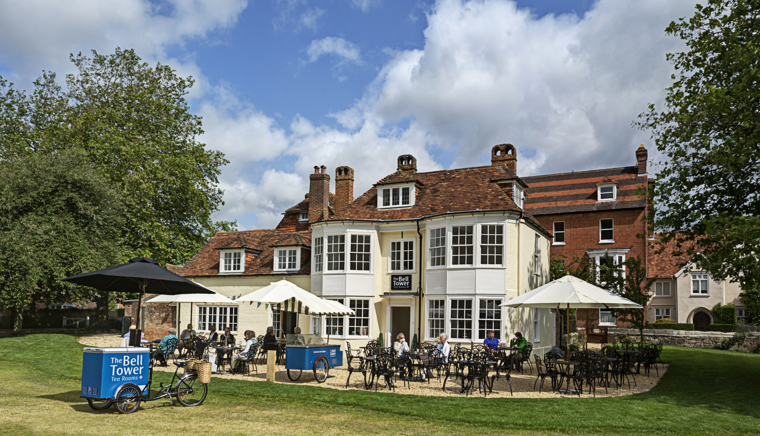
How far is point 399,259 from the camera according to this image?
994 inches

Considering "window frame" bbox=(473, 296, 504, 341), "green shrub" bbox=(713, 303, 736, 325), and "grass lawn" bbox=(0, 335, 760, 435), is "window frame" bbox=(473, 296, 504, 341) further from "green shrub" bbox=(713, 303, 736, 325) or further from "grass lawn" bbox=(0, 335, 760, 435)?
"green shrub" bbox=(713, 303, 736, 325)

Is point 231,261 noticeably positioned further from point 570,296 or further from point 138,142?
point 570,296

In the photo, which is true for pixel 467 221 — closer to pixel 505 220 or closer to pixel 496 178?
pixel 505 220

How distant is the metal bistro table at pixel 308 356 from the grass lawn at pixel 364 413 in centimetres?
129

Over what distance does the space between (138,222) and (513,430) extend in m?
27.8

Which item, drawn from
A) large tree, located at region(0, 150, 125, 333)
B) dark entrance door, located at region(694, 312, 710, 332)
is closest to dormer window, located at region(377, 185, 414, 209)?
large tree, located at region(0, 150, 125, 333)

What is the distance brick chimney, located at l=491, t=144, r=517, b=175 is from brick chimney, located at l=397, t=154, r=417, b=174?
394 centimetres

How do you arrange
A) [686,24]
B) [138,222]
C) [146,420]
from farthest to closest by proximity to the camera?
[138,222], [686,24], [146,420]

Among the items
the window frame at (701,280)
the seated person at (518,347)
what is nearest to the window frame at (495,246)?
the seated person at (518,347)

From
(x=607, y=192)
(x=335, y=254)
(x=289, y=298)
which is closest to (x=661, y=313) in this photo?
(x=607, y=192)

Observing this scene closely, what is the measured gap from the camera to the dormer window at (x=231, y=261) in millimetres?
29672

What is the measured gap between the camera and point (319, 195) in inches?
1156

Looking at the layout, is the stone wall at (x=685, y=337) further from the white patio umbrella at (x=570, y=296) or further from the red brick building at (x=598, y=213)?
the white patio umbrella at (x=570, y=296)

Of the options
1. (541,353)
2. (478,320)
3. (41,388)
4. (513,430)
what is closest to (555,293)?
(513,430)
